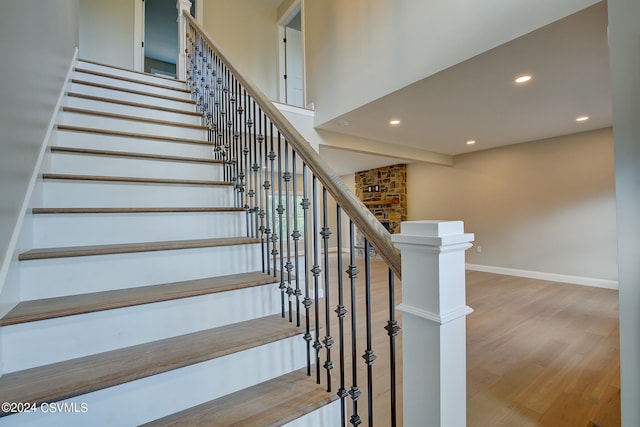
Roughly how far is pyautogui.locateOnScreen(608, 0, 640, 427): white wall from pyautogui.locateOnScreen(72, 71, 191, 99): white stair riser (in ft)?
10.7

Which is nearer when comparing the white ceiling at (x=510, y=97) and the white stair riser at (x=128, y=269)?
the white stair riser at (x=128, y=269)

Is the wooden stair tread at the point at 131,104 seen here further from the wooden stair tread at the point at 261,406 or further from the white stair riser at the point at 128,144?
the wooden stair tread at the point at 261,406

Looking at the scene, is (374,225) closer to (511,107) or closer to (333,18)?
(511,107)

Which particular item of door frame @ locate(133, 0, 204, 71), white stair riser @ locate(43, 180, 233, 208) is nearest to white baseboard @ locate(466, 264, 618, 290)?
white stair riser @ locate(43, 180, 233, 208)

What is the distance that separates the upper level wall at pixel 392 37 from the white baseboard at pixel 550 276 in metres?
4.40

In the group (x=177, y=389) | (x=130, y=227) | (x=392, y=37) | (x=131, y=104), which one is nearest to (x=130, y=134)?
(x=131, y=104)

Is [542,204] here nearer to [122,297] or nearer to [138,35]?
[122,297]

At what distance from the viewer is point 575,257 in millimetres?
4656

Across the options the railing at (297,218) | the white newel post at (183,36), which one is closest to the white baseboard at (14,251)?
the railing at (297,218)

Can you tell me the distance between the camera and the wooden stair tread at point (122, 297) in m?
1.00

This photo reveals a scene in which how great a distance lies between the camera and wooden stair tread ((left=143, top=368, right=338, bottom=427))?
0.99 metres

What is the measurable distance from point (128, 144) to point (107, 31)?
395 cm

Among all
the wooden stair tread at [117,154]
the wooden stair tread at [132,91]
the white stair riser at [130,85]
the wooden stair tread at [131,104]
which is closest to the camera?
the wooden stair tread at [117,154]

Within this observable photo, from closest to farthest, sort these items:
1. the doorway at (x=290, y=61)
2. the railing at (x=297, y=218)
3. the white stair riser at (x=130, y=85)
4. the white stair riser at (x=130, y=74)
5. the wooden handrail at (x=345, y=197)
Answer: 1. the wooden handrail at (x=345, y=197)
2. the railing at (x=297, y=218)
3. the white stair riser at (x=130, y=85)
4. the white stair riser at (x=130, y=74)
5. the doorway at (x=290, y=61)
